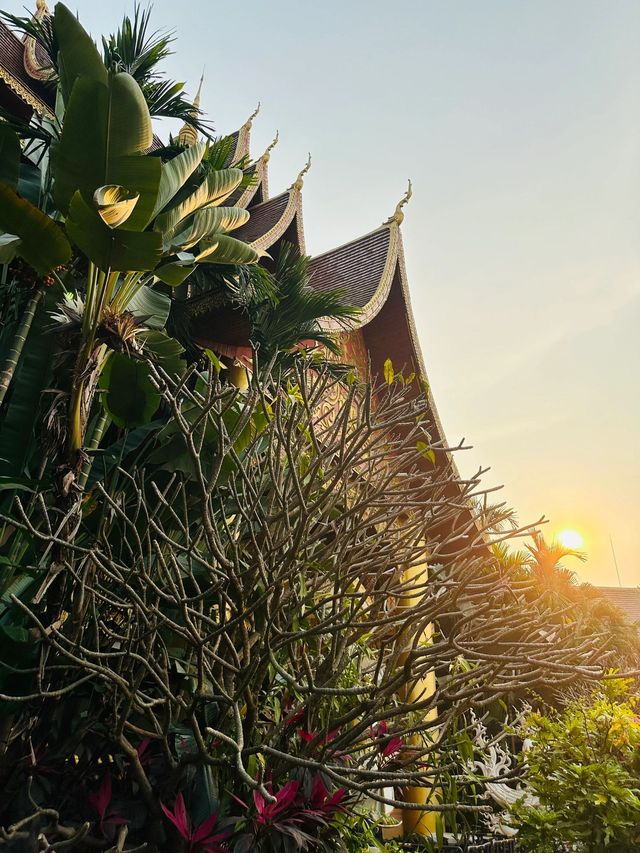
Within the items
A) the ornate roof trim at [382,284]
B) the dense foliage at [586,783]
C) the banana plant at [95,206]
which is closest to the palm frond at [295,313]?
the ornate roof trim at [382,284]

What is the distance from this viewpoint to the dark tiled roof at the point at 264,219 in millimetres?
6055

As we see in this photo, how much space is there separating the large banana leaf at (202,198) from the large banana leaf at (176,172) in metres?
0.06

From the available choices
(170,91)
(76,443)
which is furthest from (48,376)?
(170,91)

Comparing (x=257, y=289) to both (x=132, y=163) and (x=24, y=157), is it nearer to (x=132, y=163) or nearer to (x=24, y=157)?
(x=24, y=157)

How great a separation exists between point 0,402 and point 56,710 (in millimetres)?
1288

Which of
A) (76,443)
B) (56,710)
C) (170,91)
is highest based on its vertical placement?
(170,91)

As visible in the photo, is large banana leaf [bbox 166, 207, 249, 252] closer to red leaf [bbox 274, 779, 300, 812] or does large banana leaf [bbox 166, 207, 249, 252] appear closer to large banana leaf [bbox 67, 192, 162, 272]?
large banana leaf [bbox 67, 192, 162, 272]

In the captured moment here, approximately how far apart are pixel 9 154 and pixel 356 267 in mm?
4317

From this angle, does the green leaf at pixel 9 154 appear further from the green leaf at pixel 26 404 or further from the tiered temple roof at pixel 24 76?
the tiered temple roof at pixel 24 76

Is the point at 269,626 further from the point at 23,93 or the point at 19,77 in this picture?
the point at 19,77

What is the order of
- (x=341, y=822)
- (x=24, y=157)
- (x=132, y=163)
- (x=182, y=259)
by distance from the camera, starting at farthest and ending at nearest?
(x=24, y=157) < (x=182, y=259) < (x=132, y=163) < (x=341, y=822)

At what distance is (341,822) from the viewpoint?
216cm

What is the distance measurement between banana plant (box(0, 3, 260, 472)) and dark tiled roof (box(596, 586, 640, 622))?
2275 cm

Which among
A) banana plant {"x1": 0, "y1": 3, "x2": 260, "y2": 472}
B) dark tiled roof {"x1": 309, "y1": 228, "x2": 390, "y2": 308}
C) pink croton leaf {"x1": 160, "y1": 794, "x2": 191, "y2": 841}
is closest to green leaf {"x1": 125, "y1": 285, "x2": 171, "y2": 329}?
banana plant {"x1": 0, "y1": 3, "x2": 260, "y2": 472}
